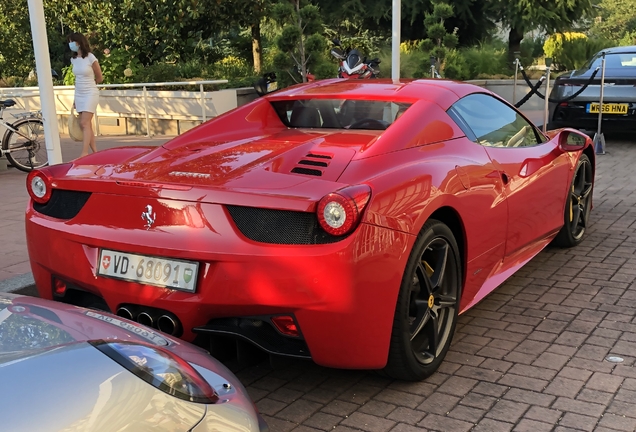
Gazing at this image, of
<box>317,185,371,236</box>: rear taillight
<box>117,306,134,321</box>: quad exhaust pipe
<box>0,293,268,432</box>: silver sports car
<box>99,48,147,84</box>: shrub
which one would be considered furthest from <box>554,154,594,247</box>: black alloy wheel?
<box>99,48,147,84</box>: shrub

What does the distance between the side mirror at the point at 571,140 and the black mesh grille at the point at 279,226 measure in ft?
9.24

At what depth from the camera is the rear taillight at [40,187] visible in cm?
362

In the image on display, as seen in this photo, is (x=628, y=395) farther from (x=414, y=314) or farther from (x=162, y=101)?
(x=162, y=101)

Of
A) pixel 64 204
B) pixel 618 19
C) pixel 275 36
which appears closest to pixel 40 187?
pixel 64 204

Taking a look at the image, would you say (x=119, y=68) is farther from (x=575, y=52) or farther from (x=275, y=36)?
(x=575, y=52)

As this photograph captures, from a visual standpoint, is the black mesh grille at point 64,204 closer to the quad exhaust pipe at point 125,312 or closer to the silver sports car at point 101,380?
the quad exhaust pipe at point 125,312

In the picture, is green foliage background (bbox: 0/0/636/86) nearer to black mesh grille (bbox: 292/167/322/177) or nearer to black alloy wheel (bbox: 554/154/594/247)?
black alloy wheel (bbox: 554/154/594/247)

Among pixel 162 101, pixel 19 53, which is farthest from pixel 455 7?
pixel 19 53

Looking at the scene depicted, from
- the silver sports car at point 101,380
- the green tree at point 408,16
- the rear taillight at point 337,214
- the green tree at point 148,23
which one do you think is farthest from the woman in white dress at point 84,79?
the green tree at point 408,16

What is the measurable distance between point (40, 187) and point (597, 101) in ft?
31.6

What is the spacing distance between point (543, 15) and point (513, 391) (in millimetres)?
20006

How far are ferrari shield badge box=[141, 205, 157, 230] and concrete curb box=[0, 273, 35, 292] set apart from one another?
1.70 m

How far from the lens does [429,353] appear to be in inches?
142

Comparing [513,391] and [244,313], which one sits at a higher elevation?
[244,313]
